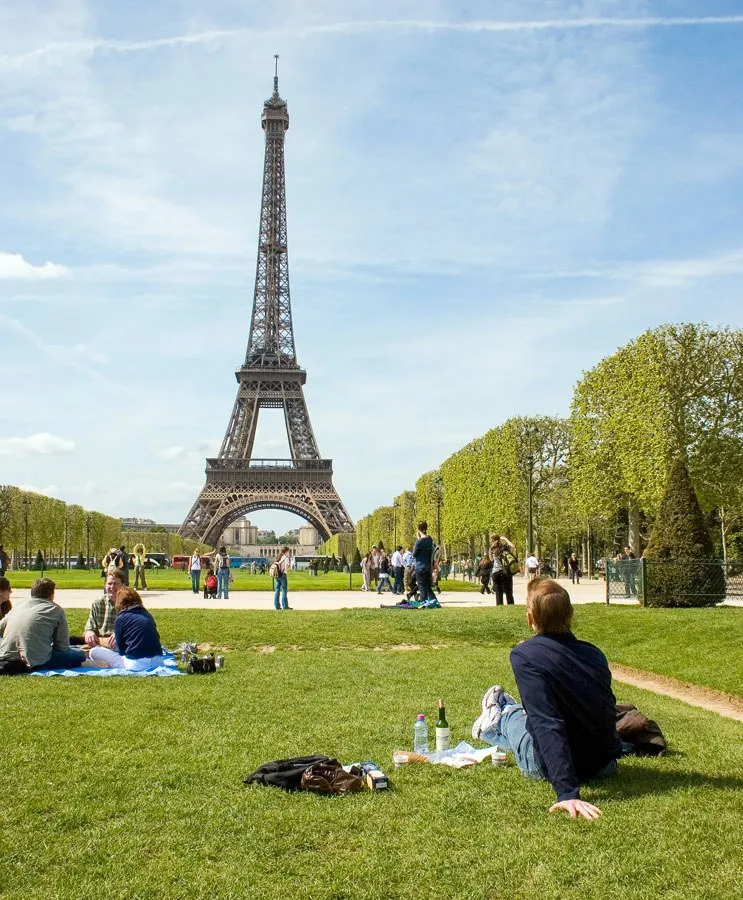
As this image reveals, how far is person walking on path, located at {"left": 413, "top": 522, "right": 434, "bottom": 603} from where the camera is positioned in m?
20.2

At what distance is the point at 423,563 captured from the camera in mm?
20781

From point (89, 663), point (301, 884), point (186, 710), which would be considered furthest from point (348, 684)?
point (301, 884)

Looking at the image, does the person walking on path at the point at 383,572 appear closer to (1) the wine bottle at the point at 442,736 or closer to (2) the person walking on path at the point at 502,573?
(2) the person walking on path at the point at 502,573

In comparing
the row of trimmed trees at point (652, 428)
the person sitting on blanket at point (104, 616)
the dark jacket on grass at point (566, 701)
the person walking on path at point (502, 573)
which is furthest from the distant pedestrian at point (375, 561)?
the dark jacket on grass at point (566, 701)

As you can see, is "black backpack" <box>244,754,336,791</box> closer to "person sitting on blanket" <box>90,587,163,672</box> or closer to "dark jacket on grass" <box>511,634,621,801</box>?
"dark jacket on grass" <box>511,634,621,801</box>

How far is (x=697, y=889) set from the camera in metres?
4.02

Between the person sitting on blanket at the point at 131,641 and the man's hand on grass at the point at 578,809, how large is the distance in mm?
6790

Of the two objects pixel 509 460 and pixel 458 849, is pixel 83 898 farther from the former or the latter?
pixel 509 460

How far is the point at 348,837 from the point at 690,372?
113ft

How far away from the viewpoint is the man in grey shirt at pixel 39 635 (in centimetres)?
1032

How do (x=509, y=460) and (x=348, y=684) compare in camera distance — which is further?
(x=509, y=460)

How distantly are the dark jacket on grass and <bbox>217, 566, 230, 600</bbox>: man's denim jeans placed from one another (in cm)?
2353

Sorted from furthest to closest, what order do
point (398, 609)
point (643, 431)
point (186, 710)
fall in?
point (643, 431), point (398, 609), point (186, 710)

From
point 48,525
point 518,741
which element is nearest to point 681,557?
point 518,741
